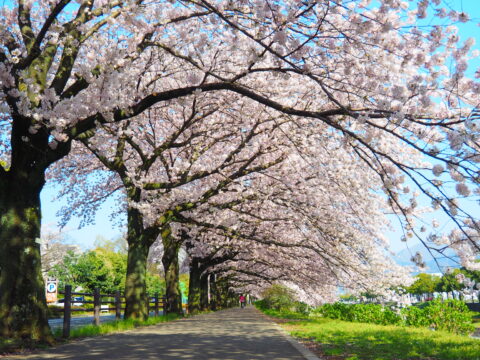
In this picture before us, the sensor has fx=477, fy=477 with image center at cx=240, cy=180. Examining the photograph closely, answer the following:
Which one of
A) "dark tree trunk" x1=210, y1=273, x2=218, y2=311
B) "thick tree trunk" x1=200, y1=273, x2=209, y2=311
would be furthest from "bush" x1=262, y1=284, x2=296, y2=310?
"dark tree trunk" x1=210, y1=273, x2=218, y2=311

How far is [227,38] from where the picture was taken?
441 inches

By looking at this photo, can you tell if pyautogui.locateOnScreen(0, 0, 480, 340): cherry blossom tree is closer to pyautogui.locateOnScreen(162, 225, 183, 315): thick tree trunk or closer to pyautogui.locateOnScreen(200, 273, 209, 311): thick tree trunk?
pyautogui.locateOnScreen(162, 225, 183, 315): thick tree trunk

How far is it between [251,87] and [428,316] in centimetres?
1157

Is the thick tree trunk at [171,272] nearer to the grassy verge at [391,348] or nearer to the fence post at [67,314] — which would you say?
the fence post at [67,314]

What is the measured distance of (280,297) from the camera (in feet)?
123

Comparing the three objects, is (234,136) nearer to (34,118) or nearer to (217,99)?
(217,99)

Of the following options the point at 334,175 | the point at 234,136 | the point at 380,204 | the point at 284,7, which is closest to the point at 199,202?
the point at 234,136

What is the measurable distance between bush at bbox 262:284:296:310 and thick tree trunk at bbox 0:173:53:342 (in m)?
26.7

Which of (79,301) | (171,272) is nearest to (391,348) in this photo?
(79,301)

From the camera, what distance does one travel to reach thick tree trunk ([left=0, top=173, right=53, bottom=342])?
887cm

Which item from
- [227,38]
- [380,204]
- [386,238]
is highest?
[227,38]

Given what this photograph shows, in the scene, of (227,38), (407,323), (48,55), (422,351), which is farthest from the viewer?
(407,323)

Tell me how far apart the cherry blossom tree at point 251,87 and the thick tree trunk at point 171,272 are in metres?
12.7

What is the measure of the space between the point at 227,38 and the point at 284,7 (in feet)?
15.7
